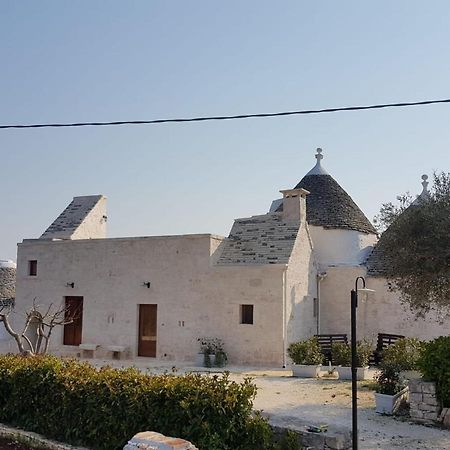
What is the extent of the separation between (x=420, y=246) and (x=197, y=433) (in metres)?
6.30

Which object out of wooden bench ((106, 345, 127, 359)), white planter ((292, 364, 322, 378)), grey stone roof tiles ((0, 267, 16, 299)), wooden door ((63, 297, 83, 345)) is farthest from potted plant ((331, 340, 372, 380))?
grey stone roof tiles ((0, 267, 16, 299))

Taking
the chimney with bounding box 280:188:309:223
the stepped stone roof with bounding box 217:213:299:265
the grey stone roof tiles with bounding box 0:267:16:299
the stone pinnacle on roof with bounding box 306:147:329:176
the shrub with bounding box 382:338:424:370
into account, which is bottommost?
the shrub with bounding box 382:338:424:370

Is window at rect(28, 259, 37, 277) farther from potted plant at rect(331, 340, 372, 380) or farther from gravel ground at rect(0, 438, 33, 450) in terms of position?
gravel ground at rect(0, 438, 33, 450)

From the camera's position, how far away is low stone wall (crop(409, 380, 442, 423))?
10062mm

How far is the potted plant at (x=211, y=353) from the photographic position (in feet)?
61.4

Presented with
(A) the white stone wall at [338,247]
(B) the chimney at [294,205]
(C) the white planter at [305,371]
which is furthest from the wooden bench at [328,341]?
(B) the chimney at [294,205]

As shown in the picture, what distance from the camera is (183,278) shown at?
20.4m

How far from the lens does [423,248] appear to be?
37.0 ft

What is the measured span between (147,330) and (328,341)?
676 cm

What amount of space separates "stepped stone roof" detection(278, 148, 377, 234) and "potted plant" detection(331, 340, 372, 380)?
739 centimetres

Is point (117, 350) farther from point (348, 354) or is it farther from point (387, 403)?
point (387, 403)

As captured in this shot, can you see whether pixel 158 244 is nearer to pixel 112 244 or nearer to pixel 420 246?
pixel 112 244

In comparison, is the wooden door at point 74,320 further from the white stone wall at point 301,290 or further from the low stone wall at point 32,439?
the low stone wall at point 32,439

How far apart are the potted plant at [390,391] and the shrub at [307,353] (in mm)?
4539
